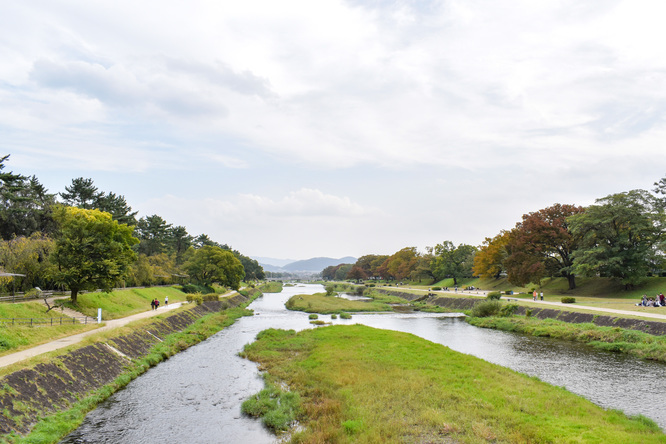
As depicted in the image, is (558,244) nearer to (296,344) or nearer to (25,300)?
(296,344)

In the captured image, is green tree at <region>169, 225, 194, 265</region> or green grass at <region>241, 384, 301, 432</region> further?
green tree at <region>169, 225, 194, 265</region>

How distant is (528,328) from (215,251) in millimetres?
64127

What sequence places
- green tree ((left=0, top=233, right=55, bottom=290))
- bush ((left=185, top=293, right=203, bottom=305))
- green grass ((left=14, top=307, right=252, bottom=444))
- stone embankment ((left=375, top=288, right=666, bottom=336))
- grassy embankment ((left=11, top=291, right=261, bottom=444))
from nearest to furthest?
green grass ((left=14, top=307, right=252, bottom=444)) → grassy embankment ((left=11, top=291, right=261, bottom=444)) → stone embankment ((left=375, top=288, right=666, bottom=336)) → green tree ((left=0, top=233, right=55, bottom=290)) → bush ((left=185, top=293, right=203, bottom=305))

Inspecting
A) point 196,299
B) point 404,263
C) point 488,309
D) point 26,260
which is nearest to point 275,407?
point 26,260

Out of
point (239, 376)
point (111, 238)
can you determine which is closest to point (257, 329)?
point (111, 238)

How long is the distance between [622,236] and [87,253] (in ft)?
235

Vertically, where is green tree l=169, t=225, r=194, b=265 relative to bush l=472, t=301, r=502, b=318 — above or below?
above

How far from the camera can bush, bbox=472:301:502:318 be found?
52781 mm

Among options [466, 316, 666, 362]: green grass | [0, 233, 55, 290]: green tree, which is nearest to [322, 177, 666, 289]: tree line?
[466, 316, 666, 362]: green grass

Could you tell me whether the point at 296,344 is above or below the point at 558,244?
below

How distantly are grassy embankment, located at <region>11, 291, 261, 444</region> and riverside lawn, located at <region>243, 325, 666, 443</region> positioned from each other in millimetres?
8757

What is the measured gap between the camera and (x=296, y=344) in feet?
112

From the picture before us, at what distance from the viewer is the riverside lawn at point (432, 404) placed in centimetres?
1377

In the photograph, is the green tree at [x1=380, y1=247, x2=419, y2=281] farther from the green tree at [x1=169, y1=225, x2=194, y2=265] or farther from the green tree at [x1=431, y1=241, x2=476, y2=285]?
the green tree at [x1=169, y1=225, x2=194, y2=265]
